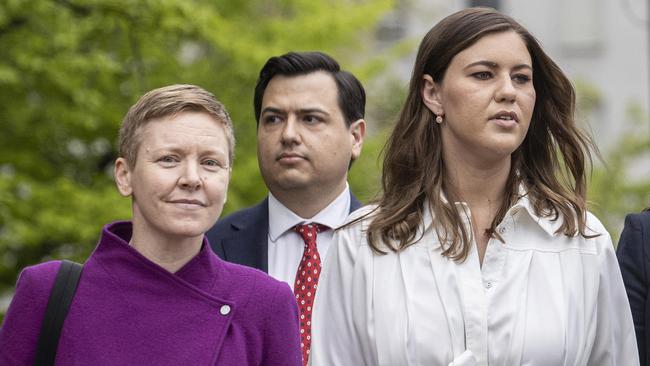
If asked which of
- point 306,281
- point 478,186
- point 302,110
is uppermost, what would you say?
point 302,110

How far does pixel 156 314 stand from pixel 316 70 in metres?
2.35

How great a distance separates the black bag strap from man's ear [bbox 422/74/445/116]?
149cm

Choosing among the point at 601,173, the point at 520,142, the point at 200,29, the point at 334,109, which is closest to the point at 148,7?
the point at 200,29

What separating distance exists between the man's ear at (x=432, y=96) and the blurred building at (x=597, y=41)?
76.8 ft

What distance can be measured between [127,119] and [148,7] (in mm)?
7054

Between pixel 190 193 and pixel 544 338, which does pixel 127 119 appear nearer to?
pixel 190 193

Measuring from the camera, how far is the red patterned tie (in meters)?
5.50

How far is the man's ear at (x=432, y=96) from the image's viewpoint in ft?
16.0

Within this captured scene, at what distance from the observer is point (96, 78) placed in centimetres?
1270

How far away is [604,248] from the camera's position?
15.3ft

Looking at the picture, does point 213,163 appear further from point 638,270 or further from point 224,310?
point 638,270

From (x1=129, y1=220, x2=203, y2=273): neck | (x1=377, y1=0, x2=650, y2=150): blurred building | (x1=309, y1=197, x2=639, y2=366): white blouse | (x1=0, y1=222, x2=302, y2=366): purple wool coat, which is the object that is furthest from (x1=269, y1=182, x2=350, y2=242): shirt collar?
(x1=377, y1=0, x2=650, y2=150): blurred building

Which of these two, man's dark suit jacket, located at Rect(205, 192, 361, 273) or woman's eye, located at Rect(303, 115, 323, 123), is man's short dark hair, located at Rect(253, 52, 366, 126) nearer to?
woman's eye, located at Rect(303, 115, 323, 123)

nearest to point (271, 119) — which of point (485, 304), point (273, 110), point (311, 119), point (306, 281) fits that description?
point (273, 110)
